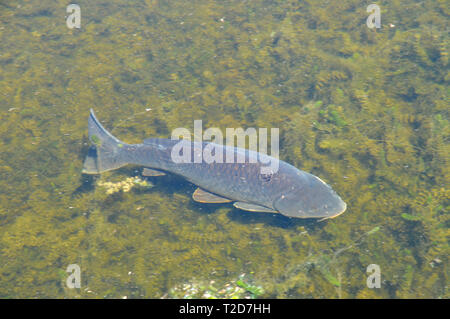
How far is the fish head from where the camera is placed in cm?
474

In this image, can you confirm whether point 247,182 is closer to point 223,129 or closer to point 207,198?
point 207,198

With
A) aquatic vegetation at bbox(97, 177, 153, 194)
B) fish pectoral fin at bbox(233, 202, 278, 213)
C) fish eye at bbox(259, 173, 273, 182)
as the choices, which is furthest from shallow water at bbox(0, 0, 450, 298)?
fish eye at bbox(259, 173, 273, 182)

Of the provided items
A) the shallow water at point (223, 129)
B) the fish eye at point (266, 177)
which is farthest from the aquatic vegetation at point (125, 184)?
the fish eye at point (266, 177)

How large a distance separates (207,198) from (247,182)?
63 centimetres

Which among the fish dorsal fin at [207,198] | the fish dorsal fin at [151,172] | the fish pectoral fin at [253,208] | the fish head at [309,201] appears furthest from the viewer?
the fish dorsal fin at [151,172]

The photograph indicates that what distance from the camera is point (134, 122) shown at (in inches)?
256

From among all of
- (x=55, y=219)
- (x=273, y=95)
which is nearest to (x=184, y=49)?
(x=273, y=95)

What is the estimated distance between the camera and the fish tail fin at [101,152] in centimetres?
557

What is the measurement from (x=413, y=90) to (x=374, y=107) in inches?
29.7

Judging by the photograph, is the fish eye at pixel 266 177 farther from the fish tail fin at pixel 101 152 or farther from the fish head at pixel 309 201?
the fish tail fin at pixel 101 152

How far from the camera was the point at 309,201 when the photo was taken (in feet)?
15.7

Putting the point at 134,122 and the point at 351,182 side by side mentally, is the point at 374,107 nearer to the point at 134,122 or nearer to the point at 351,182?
the point at 351,182

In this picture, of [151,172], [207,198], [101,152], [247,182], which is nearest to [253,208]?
[247,182]
